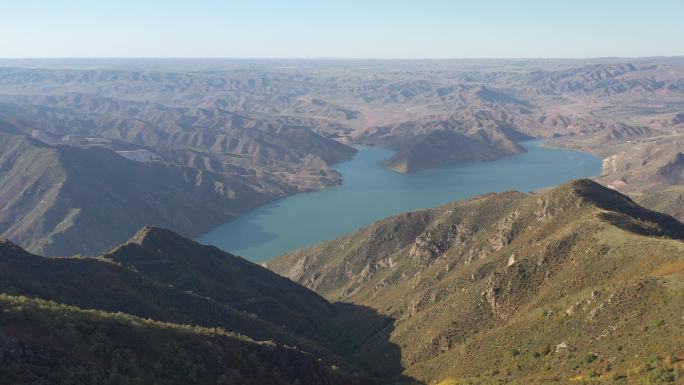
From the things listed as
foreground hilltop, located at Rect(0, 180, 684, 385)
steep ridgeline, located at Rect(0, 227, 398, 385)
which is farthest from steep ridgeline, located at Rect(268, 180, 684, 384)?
steep ridgeline, located at Rect(0, 227, 398, 385)

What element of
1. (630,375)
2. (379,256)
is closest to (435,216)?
(379,256)

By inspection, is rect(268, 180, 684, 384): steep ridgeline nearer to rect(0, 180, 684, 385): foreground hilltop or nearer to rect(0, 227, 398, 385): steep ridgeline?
rect(0, 180, 684, 385): foreground hilltop

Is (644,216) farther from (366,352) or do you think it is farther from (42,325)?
(42,325)

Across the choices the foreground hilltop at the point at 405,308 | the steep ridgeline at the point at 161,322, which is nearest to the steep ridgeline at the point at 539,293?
the foreground hilltop at the point at 405,308

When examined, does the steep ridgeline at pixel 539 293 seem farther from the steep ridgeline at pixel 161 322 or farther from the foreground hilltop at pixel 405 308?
the steep ridgeline at pixel 161 322

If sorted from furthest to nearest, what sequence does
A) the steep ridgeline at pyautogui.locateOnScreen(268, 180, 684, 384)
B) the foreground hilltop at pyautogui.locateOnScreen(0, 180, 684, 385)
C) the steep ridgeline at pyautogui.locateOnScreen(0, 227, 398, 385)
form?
the steep ridgeline at pyautogui.locateOnScreen(268, 180, 684, 384)
the foreground hilltop at pyautogui.locateOnScreen(0, 180, 684, 385)
the steep ridgeline at pyautogui.locateOnScreen(0, 227, 398, 385)

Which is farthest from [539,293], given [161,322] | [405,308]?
[161,322]

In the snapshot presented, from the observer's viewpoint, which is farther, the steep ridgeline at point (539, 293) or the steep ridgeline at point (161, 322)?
the steep ridgeline at point (539, 293)
